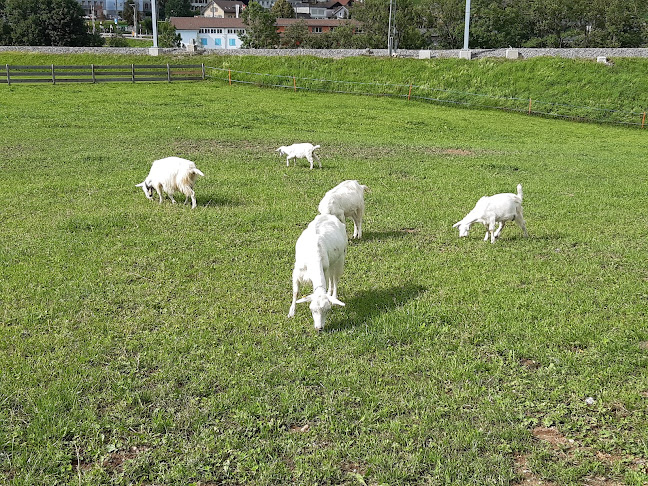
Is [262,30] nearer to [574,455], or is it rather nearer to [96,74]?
[96,74]

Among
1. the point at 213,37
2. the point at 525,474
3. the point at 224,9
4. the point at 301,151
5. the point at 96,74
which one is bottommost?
the point at 525,474

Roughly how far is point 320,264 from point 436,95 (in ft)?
113

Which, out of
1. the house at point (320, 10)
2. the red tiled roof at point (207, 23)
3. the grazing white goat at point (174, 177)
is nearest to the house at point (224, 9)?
the red tiled roof at point (207, 23)

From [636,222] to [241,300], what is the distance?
9440 mm

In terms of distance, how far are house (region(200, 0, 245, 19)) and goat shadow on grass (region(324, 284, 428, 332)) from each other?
144 metres

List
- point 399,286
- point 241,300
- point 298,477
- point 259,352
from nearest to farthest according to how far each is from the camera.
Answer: point 298,477 < point 259,352 < point 241,300 < point 399,286

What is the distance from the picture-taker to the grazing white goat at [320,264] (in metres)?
7.76

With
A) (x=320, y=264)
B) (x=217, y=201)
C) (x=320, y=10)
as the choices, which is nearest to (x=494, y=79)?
(x=217, y=201)

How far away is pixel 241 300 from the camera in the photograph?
351 inches

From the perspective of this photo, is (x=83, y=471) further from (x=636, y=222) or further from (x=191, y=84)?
(x=191, y=84)

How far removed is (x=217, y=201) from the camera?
14789 millimetres

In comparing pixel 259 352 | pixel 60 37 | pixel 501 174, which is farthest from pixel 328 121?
pixel 60 37

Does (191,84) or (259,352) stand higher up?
(191,84)

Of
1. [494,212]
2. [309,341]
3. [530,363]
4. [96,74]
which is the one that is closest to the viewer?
[530,363]
